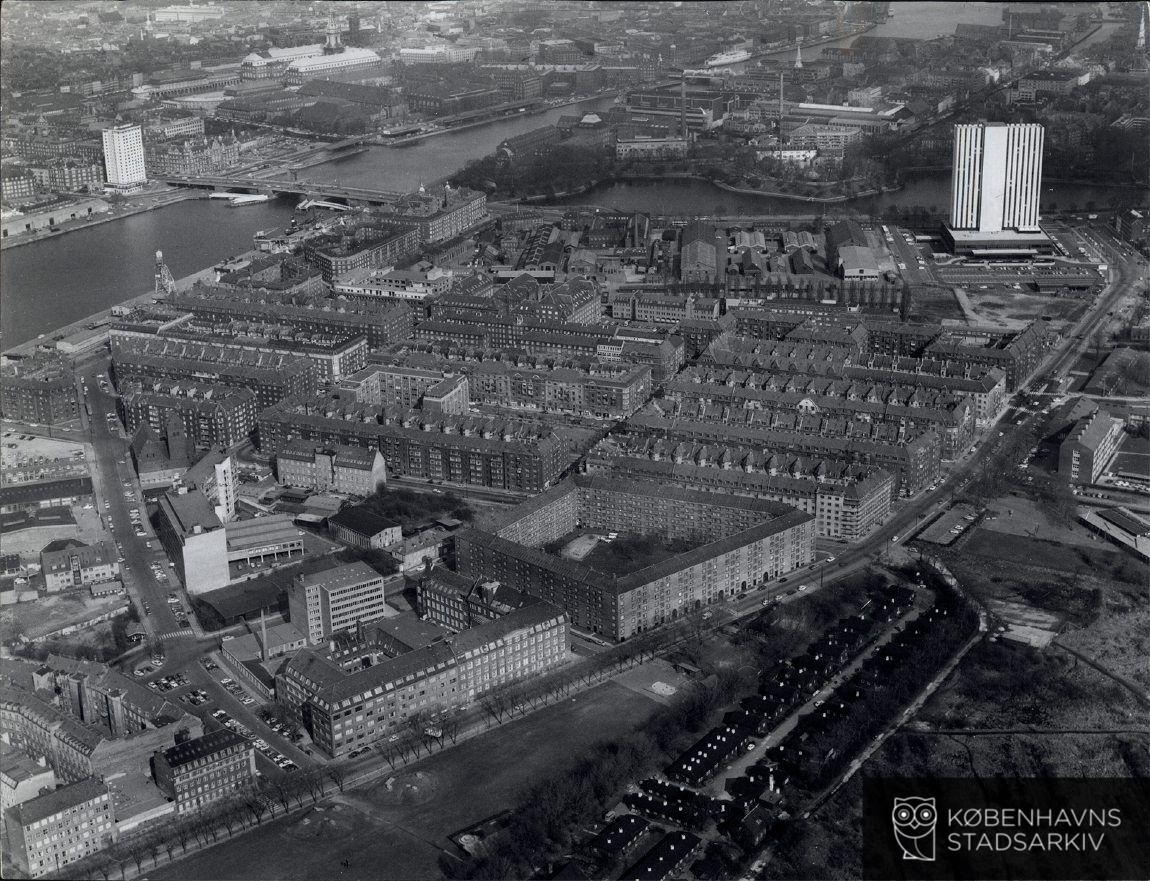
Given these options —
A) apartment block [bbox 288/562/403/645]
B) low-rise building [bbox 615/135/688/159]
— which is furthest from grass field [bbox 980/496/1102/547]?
low-rise building [bbox 615/135/688/159]

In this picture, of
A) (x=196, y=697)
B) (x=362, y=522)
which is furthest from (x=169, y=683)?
(x=362, y=522)

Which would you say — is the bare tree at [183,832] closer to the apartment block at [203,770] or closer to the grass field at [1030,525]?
the apartment block at [203,770]

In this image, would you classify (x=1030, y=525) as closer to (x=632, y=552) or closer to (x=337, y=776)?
(x=632, y=552)

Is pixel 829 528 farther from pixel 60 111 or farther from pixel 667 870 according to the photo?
pixel 60 111

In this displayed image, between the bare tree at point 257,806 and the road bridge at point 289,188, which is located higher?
the road bridge at point 289,188

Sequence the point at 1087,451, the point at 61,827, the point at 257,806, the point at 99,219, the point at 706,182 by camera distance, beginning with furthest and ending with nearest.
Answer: the point at 706,182, the point at 99,219, the point at 1087,451, the point at 257,806, the point at 61,827

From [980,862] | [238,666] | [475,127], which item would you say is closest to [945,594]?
[980,862]

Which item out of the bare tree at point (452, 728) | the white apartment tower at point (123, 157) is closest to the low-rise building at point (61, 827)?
the bare tree at point (452, 728)
